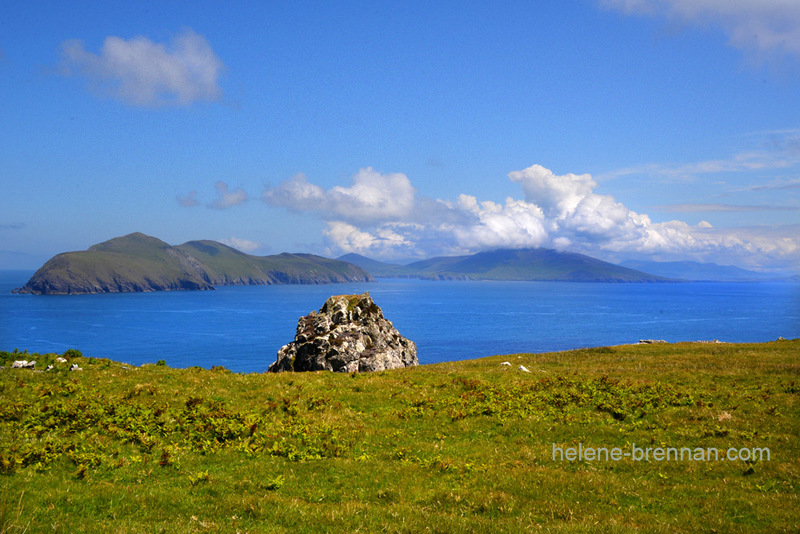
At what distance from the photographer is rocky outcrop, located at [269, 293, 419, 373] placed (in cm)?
5322

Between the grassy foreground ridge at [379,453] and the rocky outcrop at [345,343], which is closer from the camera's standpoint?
the grassy foreground ridge at [379,453]

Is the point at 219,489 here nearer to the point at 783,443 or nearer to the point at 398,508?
the point at 398,508

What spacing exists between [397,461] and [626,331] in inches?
7995

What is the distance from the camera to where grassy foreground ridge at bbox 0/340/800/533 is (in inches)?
494

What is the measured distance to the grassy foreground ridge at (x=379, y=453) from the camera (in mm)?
12539

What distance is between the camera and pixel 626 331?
19525 cm

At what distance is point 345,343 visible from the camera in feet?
178

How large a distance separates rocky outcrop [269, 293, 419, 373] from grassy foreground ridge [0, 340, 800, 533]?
78.8 ft

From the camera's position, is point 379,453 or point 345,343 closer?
point 379,453

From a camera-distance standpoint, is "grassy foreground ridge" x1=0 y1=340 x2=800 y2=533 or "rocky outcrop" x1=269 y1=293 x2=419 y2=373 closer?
"grassy foreground ridge" x1=0 y1=340 x2=800 y2=533

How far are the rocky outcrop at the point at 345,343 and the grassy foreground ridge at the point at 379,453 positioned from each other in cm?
2402

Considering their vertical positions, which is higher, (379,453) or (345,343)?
(379,453)

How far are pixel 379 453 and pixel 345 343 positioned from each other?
122 feet

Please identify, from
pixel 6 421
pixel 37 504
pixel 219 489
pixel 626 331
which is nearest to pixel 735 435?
pixel 219 489
